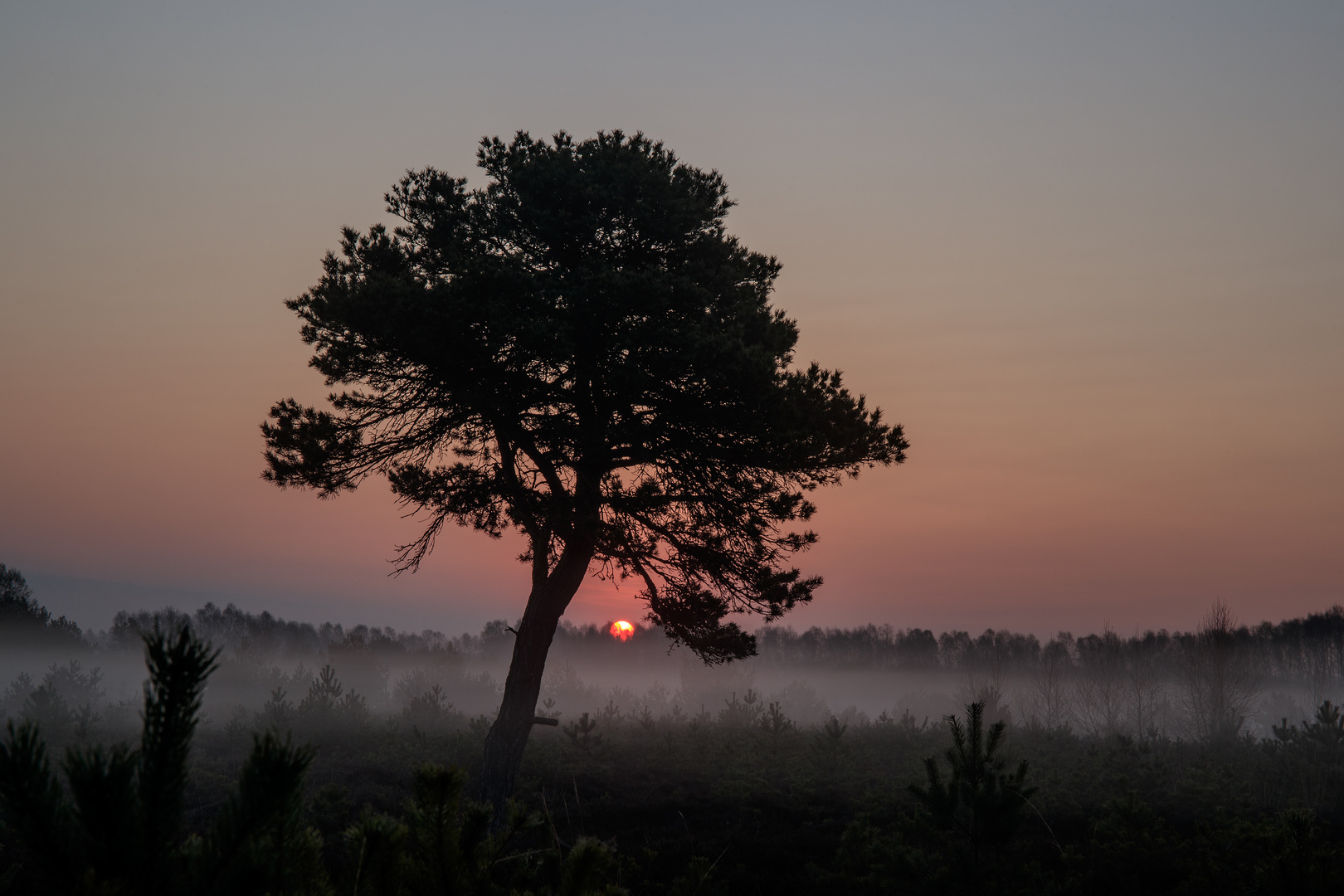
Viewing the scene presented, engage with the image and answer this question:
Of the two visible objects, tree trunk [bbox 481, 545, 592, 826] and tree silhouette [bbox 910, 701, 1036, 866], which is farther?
tree trunk [bbox 481, 545, 592, 826]

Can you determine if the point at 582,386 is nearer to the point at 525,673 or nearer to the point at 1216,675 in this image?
the point at 525,673

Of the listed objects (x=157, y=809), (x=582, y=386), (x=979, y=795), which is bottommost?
(x=979, y=795)

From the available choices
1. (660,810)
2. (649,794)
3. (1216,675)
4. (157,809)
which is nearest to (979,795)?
(157,809)

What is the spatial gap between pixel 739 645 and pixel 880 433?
166 inches

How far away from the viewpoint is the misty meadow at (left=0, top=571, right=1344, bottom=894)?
1.63m

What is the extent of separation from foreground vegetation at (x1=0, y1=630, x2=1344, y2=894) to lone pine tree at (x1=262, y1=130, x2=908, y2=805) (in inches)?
136

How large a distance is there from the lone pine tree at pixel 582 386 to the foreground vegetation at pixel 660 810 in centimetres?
344

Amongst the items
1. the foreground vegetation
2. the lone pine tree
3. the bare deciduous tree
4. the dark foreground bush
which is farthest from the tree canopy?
the bare deciduous tree

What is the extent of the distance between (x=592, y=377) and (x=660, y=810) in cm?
783

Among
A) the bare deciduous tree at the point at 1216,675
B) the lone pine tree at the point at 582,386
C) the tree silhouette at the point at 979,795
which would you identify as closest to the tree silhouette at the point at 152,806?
the tree silhouette at the point at 979,795

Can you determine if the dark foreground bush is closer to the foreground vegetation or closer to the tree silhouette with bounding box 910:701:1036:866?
the foreground vegetation

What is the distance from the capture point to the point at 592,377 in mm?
12539

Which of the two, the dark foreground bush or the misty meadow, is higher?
the dark foreground bush

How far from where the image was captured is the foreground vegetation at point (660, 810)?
1563 mm
